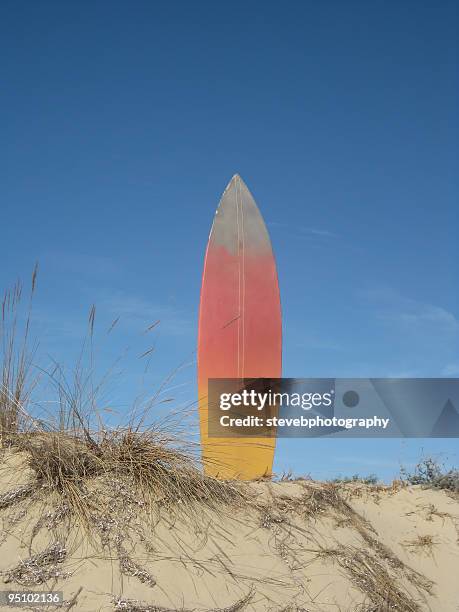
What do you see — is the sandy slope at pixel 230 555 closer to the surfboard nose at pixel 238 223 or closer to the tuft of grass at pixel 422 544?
the tuft of grass at pixel 422 544

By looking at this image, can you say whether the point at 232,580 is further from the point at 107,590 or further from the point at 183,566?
the point at 107,590

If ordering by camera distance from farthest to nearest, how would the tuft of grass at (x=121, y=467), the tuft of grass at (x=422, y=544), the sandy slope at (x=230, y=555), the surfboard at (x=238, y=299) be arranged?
the surfboard at (x=238, y=299)
the tuft of grass at (x=422, y=544)
the tuft of grass at (x=121, y=467)
the sandy slope at (x=230, y=555)

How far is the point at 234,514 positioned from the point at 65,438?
1.18m

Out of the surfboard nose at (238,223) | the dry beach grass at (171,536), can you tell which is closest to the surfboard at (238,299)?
the surfboard nose at (238,223)

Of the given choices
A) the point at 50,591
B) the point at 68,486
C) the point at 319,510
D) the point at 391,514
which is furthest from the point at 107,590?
the point at 391,514

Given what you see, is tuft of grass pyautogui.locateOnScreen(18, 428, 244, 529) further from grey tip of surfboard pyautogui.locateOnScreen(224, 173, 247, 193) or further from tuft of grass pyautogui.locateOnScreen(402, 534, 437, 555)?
grey tip of surfboard pyautogui.locateOnScreen(224, 173, 247, 193)

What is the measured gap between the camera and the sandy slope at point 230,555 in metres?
3.51

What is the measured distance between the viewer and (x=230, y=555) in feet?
12.9

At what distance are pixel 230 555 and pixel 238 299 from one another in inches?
105

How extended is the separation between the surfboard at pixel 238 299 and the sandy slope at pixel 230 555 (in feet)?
4.61

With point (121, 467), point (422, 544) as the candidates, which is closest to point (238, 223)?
point (121, 467)

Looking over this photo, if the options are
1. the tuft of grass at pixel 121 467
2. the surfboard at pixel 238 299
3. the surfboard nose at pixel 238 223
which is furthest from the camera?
the surfboard nose at pixel 238 223

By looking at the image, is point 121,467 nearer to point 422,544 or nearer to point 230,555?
point 230,555

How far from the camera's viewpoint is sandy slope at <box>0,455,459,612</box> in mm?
3514
